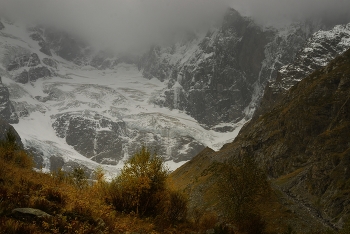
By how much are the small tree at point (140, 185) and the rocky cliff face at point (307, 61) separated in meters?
112

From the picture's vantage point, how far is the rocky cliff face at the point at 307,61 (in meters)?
133

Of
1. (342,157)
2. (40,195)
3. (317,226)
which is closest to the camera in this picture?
(40,195)

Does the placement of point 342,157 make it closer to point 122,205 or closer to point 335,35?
point 122,205

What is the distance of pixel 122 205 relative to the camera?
61.0 feet

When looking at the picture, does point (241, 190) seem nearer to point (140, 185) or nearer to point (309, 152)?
point (140, 185)

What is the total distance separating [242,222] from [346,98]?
4909 centimetres

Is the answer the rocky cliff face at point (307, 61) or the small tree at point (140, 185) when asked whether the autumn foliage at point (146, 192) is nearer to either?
the small tree at point (140, 185)

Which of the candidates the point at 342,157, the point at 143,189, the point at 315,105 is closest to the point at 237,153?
the point at 315,105

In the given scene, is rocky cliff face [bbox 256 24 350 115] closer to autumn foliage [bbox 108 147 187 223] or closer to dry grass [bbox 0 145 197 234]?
autumn foliage [bbox 108 147 187 223]

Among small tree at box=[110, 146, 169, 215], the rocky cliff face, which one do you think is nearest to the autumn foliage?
small tree at box=[110, 146, 169, 215]

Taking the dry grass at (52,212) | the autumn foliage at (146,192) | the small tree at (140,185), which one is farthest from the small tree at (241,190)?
the dry grass at (52,212)

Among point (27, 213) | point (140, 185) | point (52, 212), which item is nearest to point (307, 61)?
point (140, 185)

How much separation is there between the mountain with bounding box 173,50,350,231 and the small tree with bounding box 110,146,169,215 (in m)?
14.7

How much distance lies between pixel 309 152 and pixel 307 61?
313 feet
